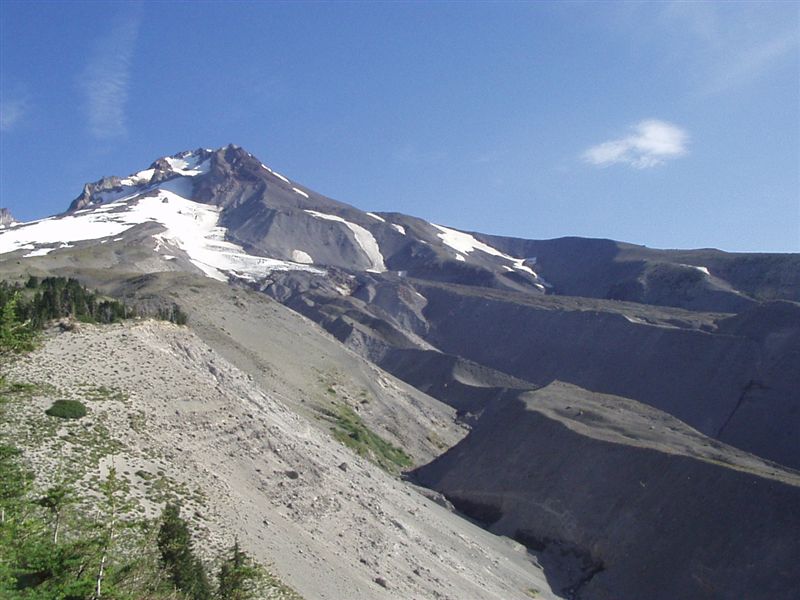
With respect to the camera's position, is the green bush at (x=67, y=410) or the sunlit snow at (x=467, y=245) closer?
the green bush at (x=67, y=410)

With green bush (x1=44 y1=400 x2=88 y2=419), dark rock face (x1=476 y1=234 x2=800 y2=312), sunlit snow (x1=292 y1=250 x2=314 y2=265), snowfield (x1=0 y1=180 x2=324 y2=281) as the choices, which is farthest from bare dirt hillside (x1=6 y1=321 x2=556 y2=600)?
→ sunlit snow (x1=292 y1=250 x2=314 y2=265)

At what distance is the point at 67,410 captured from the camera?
20.8 m

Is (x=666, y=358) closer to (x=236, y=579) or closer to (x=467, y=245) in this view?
(x=236, y=579)

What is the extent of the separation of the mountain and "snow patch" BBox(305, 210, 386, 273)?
0.97m

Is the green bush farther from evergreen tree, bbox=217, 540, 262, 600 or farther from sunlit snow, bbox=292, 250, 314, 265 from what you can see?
sunlit snow, bbox=292, 250, 314, 265

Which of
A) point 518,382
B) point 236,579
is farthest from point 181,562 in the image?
point 518,382

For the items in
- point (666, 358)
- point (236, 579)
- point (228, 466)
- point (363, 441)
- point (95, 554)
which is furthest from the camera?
point (666, 358)

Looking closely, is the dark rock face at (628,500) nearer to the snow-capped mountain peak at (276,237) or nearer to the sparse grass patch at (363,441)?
the sparse grass patch at (363,441)

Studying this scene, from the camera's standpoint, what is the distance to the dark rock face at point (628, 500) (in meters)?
33.3

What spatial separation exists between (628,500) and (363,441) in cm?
1739

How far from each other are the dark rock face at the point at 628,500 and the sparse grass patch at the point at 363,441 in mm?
2300

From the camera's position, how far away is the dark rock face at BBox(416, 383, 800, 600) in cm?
3328

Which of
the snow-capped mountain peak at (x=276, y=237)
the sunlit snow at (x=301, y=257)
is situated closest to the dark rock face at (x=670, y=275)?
Result: the snow-capped mountain peak at (x=276, y=237)

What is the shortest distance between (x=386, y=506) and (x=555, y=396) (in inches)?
1133
